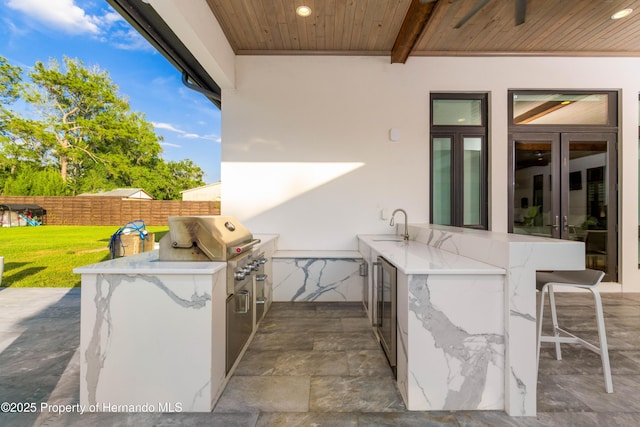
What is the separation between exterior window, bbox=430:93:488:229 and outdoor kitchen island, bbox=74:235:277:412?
3.17 meters

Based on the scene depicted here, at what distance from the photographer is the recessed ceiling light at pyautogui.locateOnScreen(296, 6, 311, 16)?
2779 millimetres

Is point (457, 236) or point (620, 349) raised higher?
point (457, 236)

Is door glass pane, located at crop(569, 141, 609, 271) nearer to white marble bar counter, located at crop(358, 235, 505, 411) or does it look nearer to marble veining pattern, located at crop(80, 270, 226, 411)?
white marble bar counter, located at crop(358, 235, 505, 411)

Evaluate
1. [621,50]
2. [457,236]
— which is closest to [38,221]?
[457,236]

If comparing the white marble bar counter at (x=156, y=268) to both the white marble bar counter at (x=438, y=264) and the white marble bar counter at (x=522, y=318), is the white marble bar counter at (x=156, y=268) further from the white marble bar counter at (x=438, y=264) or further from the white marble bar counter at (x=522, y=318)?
the white marble bar counter at (x=522, y=318)

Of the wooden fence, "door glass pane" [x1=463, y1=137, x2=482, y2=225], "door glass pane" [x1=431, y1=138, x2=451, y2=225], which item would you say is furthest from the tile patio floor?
the wooden fence

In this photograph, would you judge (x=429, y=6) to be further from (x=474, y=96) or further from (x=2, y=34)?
(x=2, y=34)

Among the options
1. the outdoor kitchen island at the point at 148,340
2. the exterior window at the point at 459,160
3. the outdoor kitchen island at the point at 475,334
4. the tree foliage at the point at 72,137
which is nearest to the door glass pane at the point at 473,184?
the exterior window at the point at 459,160

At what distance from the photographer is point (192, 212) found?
7.87m

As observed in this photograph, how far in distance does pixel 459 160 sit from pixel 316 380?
10.7 feet

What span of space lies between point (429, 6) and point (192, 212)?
7.31 meters

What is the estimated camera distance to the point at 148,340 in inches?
58.4

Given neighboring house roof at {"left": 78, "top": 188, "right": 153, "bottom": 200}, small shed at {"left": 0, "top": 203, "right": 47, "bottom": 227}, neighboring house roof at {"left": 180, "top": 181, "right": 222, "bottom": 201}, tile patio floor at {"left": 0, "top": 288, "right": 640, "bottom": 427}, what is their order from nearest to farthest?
tile patio floor at {"left": 0, "top": 288, "right": 640, "bottom": 427}, small shed at {"left": 0, "top": 203, "right": 47, "bottom": 227}, neighboring house roof at {"left": 78, "top": 188, "right": 153, "bottom": 200}, neighboring house roof at {"left": 180, "top": 181, "right": 222, "bottom": 201}

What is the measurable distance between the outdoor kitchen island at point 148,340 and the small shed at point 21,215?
16.4 ft
